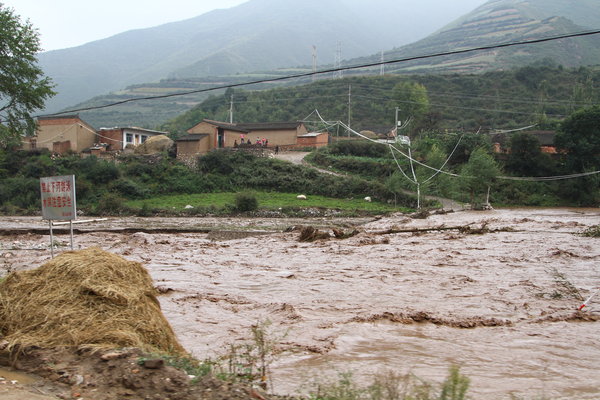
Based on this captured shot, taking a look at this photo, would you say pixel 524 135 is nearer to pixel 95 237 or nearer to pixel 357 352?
pixel 95 237

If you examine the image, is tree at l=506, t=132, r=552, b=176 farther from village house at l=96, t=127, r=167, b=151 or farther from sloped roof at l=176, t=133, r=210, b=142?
village house at l=96, t=127, r=167, b=151

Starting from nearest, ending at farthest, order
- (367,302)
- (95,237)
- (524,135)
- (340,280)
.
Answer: (367,302) < (340,280) < (95,237) < (524,135)

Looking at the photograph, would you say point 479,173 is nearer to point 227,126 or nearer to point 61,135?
point 227,126

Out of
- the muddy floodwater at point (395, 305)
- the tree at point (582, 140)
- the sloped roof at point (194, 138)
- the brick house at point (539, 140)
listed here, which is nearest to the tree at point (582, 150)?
the tree at point (582, 140)

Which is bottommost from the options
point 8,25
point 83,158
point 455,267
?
point 455,267

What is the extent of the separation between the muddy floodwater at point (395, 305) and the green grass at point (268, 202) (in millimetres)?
19856

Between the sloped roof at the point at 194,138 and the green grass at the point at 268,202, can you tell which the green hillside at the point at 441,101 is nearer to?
the sloped roof at the point at 194,138

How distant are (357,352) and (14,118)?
95.5 ft

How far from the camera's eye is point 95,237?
69.9 feet

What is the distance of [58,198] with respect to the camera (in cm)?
1198

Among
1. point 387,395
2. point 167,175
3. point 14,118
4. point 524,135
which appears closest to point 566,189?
point 524,135

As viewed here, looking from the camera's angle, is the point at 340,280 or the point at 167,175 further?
the point at 167,175

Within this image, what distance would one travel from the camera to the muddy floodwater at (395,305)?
6.43 m

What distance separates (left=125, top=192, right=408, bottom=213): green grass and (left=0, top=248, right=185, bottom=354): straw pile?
104ft
